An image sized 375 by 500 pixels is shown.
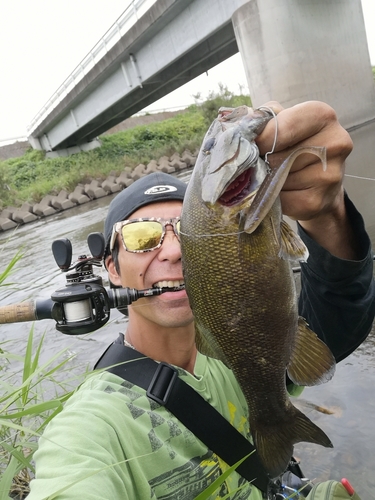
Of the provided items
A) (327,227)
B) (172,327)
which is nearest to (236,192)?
(327,227)

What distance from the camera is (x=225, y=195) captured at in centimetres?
156

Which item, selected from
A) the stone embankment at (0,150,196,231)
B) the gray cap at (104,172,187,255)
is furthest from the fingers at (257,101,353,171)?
the stone embankment at (0,150,196,231)

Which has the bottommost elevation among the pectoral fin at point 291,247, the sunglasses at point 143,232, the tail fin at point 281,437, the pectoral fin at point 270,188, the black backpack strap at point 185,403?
the tail fin at point 281,437

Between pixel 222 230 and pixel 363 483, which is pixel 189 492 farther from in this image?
pixel 363 483

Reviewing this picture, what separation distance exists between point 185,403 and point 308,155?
1129 mm

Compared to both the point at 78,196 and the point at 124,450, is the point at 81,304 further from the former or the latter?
the point at 78,196

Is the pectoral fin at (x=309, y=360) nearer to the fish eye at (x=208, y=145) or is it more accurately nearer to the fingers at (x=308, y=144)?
the fingers at (x=308, y=144)

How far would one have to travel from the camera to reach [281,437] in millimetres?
1831

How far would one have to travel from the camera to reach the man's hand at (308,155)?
147 cm

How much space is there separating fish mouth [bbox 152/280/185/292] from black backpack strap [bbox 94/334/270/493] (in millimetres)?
337

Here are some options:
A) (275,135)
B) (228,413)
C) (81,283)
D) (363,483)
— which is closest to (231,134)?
(275,135)

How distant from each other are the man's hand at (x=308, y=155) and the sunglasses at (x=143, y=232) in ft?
2.35

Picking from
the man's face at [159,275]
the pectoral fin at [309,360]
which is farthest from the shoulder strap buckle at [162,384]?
the pectoral fin at [309,360]

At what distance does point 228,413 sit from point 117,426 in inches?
26.7
